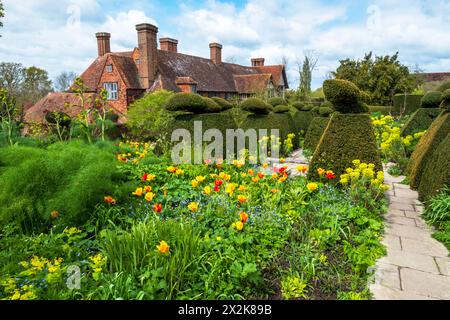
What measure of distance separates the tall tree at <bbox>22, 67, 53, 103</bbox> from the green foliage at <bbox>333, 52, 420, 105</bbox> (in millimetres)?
32570

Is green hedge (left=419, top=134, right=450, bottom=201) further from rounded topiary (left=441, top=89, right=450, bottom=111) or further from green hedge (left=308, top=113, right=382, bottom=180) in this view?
rounded topiary (left=441, top=89, right=450, bottom=111)

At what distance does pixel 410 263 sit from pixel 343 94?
10.6 feet

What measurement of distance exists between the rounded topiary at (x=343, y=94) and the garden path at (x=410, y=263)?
2048 millimetres

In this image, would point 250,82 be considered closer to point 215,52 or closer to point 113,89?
point 215,52

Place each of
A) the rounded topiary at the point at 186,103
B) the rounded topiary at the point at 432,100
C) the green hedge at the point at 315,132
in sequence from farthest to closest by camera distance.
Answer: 1. the green hedge at the point at 315,132
2. the rounded topiary at the point at 432,100
3. the rounded topiary at the point at 186,103

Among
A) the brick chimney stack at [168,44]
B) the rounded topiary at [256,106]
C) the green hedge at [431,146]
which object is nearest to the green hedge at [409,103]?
the rounded topiary at [256,106]

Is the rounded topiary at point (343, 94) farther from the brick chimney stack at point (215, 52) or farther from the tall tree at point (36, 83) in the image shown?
the tall tree at point (36, 83)

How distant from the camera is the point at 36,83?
36.4 metres

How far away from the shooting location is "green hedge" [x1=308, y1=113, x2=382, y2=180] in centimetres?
539

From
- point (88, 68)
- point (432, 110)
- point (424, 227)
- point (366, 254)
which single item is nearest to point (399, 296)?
point (366, 254)

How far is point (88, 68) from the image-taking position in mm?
24156

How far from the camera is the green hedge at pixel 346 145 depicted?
17.7 feet

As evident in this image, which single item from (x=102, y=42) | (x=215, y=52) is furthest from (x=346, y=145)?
(x=215, y=52)

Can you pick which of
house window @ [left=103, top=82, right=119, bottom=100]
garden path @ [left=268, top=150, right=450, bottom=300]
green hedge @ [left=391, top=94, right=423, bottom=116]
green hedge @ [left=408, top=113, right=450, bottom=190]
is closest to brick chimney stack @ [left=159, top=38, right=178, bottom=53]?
house window @ [left=103, top=82, right=119, bottom=100]
